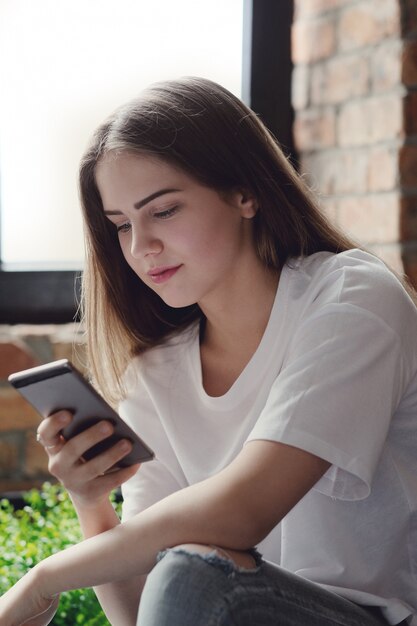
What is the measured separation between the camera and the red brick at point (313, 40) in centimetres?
223

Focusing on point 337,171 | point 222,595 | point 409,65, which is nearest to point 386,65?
point 409,65

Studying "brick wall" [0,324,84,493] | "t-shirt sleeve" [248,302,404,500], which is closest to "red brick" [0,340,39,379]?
"brick wall" [0,324,84,493]

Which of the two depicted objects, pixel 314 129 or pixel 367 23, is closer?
pixel 367 23

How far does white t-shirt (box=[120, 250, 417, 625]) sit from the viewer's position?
1203mm

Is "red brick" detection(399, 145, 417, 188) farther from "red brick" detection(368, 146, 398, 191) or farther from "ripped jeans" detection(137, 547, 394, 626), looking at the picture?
"ripped jeans" detection(137, 547, 394, 626)

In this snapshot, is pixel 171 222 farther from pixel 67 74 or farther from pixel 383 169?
pixel 67 74

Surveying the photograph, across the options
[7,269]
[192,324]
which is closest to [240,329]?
[192,324]

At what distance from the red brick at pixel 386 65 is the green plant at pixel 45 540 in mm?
1173

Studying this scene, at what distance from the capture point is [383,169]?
6.87ft

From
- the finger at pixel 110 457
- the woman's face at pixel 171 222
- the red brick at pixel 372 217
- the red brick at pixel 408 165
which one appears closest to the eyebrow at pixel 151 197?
the woman's face at pixel 171 222

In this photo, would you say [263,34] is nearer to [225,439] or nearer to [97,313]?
[97,313]

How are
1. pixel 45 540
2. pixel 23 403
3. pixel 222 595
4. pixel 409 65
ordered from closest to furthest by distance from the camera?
pixel 222 595
pixel 45 540
pixel 409 65
pixel 23 403

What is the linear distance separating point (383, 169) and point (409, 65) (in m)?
0.23

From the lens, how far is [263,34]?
238 cm
